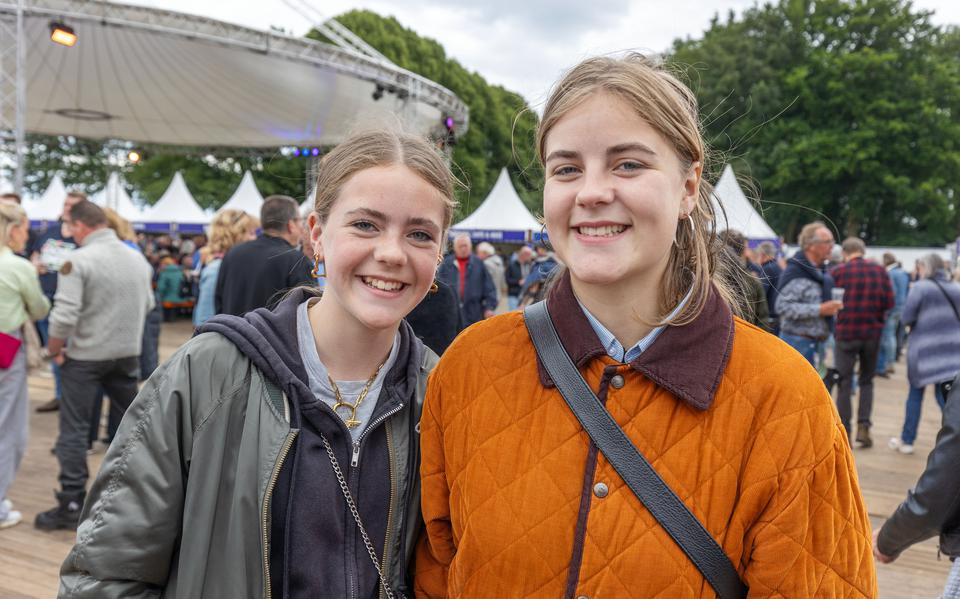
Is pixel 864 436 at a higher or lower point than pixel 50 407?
higher

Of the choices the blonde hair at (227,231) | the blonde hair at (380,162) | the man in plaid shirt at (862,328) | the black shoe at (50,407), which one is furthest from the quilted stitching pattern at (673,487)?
the black shoe at (50,407)

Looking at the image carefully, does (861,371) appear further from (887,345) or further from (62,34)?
(62,34)

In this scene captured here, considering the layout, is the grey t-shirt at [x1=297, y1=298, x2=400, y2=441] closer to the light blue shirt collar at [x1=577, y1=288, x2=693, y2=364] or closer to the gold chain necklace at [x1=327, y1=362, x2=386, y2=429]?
the gold chain necklace at [x1=327, y1=362, x2=386, y2=429]

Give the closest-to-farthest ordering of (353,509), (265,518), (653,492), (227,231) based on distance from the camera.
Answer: (653,492) < (265,518) < (353,509) < (227,231)

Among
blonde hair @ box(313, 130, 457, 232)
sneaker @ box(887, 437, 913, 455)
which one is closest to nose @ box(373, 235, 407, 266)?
blonde hair @ box(313, 130, 457, 232)

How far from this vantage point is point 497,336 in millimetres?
1419

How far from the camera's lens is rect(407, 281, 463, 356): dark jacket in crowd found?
402cm

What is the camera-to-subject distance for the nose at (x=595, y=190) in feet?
3.94

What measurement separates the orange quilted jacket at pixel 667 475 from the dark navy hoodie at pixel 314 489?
0.86 feet

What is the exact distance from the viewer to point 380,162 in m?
1.62

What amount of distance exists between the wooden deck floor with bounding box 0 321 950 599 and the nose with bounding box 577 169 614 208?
3.61 meters

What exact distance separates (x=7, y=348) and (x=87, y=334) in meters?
0.53

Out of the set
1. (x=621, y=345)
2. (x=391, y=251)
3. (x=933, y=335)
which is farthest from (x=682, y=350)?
(x=933, y=335)

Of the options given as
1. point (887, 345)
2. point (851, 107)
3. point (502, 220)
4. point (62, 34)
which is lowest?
point (887, 345)
